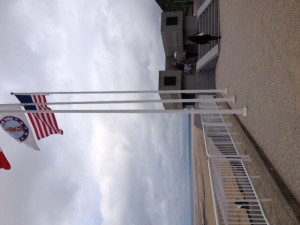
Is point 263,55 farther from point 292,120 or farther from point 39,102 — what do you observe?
point 39,102

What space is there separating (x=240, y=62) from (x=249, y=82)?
1.47m

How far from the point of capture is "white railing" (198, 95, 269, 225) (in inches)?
281

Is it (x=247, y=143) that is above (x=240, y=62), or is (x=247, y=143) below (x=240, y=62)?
below

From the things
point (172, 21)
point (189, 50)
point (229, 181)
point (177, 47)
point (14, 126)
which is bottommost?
point (229, 181)

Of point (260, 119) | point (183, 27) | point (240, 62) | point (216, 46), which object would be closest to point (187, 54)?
point (183, 27)

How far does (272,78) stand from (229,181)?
517 cm

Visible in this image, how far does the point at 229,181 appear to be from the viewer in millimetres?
10867

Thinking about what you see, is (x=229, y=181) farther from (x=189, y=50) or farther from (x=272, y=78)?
(x=189, y=50)

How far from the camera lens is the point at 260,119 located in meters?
7.37

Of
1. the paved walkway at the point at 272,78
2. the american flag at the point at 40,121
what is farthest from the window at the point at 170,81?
the american flag at the point at 40,121

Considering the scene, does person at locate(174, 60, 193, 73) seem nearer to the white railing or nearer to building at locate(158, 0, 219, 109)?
building at locate(158, 0, 219, 109)

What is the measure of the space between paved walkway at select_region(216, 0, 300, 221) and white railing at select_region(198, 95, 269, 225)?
2.78ft

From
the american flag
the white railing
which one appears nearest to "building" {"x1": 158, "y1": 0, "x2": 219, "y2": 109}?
the white railing

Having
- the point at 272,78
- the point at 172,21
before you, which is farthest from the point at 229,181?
the point at 172,21
